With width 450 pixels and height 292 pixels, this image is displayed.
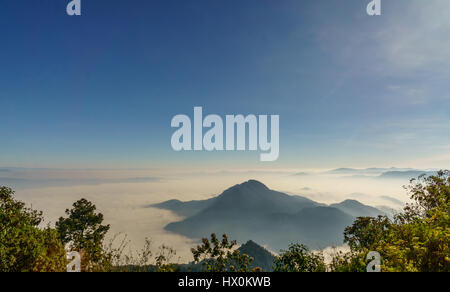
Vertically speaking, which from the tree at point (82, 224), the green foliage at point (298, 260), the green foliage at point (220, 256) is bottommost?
the tree at point (82, 224)

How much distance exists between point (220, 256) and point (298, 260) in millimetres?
5538

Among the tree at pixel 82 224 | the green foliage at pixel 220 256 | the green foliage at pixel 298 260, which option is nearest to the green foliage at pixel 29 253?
the green foliage at pixel 220 256

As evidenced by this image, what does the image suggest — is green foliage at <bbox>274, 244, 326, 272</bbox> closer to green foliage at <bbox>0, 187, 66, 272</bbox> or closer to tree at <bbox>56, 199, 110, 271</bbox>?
green foliage at <bbox>0, 187, 66, 272</bbox>

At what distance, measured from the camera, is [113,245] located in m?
9.08

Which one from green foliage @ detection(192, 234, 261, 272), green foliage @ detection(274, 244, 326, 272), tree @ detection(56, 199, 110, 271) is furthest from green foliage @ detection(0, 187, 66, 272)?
tree @ detection(56, 199, 110, 271)

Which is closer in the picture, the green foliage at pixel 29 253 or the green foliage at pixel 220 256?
the green foliage at pixel 29 253

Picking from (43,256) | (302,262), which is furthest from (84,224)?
(302,262)

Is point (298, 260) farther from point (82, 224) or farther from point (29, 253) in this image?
point (82, 224)

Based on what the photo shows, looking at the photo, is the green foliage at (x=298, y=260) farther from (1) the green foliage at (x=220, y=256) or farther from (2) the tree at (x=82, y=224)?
(2) the tree at (x=82, y=224)

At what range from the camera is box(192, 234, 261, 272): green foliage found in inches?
333

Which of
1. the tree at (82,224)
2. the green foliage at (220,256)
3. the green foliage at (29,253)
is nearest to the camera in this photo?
the green foliage at (29,253)

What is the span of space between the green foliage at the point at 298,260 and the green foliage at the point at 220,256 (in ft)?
10.7

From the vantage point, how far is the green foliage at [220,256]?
8.47m

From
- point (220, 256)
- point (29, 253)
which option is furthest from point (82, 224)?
point (220, 256)
